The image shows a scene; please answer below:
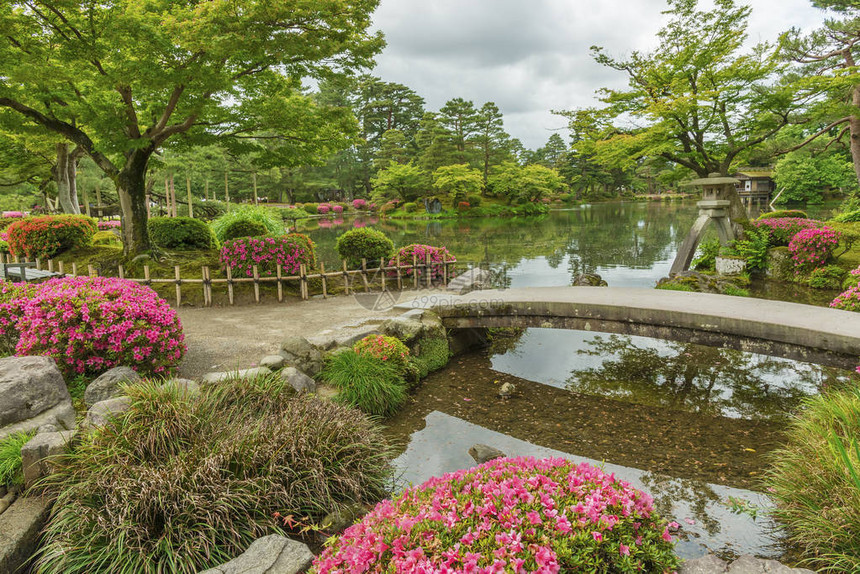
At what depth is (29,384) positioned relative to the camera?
12.9 feet

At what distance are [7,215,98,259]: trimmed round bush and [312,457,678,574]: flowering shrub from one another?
13.8 metres

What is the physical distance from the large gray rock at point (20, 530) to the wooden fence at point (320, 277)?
625cm

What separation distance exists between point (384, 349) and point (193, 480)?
122 inches

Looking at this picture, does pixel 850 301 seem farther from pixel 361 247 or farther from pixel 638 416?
pixel 361 247

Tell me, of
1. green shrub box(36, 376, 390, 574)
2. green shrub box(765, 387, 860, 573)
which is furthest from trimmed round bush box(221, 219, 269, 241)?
green shrub box(765, 387, 860, 573)

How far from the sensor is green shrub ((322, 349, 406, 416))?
531 cm

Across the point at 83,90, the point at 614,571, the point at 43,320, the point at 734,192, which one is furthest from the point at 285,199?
the point at 614,571

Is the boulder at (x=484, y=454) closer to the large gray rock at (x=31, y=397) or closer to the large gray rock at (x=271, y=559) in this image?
the large gray rock at (x=271, y=559)

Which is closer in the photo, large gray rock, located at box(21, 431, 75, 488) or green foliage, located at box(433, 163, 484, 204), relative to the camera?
large gray rock, located at box(21, 431, 75, 488)

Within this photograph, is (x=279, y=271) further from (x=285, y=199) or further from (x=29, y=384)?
(x=285, y=199)

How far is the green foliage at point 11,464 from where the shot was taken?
128 inches

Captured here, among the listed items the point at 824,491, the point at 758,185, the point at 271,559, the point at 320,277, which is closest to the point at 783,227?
the point at 824,491

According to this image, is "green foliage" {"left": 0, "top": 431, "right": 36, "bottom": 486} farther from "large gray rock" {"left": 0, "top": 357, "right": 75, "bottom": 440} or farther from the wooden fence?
the wooden fence

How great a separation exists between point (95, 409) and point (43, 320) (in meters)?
1.66
